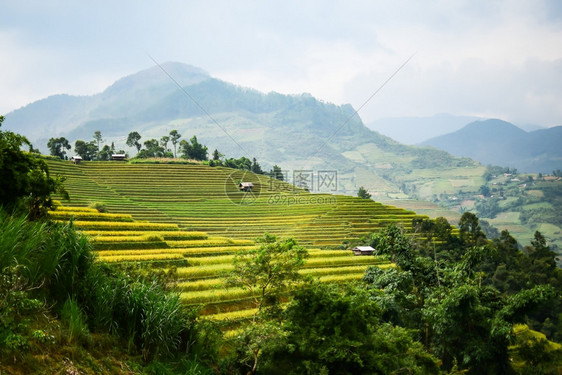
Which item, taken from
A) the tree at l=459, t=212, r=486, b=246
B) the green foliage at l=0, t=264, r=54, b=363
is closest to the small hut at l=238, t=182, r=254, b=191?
the tree at l=459, t=212, r=486, b=246

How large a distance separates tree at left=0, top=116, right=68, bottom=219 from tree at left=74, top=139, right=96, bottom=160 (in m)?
53.3

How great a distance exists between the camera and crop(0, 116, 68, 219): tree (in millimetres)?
11000

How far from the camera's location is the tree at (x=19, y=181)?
11000mm

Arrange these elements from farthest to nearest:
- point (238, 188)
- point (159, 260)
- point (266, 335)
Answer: point (238, 188) → point (159, 260) → point (266, 335)

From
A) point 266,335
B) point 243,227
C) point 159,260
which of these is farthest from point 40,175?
point 243,227

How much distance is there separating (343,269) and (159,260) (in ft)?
30.7

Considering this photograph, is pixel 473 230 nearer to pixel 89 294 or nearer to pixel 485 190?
pixel 89 294

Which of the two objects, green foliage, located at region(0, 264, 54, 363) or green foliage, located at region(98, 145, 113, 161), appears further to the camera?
green foliage, located at region(98, 145, 113, 161)

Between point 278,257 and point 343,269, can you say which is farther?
point 343,269

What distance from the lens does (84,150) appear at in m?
61.9

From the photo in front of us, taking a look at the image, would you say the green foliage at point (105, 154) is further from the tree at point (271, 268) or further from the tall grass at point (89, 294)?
the tall grass at point (89, 294)

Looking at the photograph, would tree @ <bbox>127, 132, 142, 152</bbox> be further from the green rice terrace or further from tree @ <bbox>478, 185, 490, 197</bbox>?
tree @ <bbox>478, 185, 490, 197</bbox>

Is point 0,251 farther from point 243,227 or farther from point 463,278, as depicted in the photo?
point 243,227

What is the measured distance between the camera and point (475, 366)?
39.9 feet
